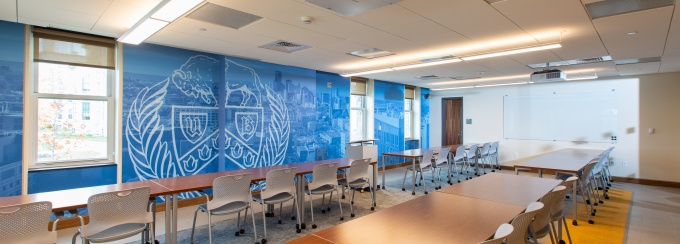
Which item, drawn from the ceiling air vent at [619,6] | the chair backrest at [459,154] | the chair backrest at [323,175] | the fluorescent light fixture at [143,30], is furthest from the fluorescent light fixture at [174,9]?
the chair backrest at [459,154]

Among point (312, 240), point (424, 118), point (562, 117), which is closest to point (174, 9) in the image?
point (312, 240)

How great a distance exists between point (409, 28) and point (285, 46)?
193 cm

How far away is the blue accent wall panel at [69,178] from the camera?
3.90m

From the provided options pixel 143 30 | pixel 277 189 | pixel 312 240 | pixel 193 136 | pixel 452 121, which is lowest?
pixel 277 189

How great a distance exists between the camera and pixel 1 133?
362cm

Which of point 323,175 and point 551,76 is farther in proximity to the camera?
point 551,76

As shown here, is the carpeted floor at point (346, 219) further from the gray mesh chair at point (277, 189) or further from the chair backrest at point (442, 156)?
the chair backrest at point (442, 156)

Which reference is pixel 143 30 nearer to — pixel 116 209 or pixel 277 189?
pixel 116 209

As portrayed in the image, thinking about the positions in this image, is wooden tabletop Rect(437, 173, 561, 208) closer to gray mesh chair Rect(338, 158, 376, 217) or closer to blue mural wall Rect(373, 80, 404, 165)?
gray mesh chair Rect(338, 158, 376, 217)

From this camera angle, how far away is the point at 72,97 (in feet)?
13.8

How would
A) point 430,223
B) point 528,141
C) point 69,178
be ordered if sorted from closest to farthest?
point 430,223
point 69,178
point 528,141

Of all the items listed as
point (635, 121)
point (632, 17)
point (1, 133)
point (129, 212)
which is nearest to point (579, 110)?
point (635, 121)

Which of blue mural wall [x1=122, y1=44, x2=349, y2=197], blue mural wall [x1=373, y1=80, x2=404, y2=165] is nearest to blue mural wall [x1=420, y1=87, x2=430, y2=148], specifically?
blue mural wall [x1=373, y1=80, x2=404, y2=165]

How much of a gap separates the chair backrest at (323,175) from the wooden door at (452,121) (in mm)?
7065
